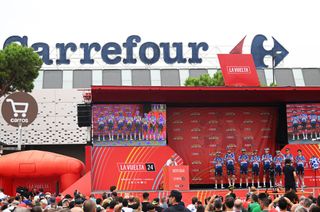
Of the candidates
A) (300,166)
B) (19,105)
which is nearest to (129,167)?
(300,166)

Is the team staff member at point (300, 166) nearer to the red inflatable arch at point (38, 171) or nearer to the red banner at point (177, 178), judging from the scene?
the red banner at point (177, 178)

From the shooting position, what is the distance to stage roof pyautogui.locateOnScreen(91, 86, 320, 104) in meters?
23.7

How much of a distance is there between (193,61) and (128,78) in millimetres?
5780

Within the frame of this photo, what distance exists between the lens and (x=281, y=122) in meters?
26.5

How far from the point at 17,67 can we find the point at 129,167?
14093mm

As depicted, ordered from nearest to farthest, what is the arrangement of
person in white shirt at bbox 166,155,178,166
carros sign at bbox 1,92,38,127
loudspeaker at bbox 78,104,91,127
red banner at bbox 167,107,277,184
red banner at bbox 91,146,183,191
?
person in white shirt at bbox 166,155,178,166, red banner at bbox 91,146,183,191, loudspeaker at bbox 78,104,91,127, red banner at bbox 167,107,277,184, carros sign at bbox 1,92,38,127

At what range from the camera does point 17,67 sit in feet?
115

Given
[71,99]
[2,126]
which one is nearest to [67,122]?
[71,99]

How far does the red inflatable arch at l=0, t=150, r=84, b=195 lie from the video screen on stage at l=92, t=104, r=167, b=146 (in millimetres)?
4236

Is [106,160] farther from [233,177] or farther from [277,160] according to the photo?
[277,160]

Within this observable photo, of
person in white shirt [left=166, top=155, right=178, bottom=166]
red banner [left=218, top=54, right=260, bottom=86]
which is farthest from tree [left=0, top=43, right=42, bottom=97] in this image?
person in white shirt [left=166, top=155, right=178, bottom=166]

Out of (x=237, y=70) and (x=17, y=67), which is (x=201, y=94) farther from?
(x=17, y=67)

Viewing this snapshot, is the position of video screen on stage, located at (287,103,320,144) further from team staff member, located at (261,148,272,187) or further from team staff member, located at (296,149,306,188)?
team staff member, located at (261,148,272,187)

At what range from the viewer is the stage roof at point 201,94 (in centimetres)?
2372
